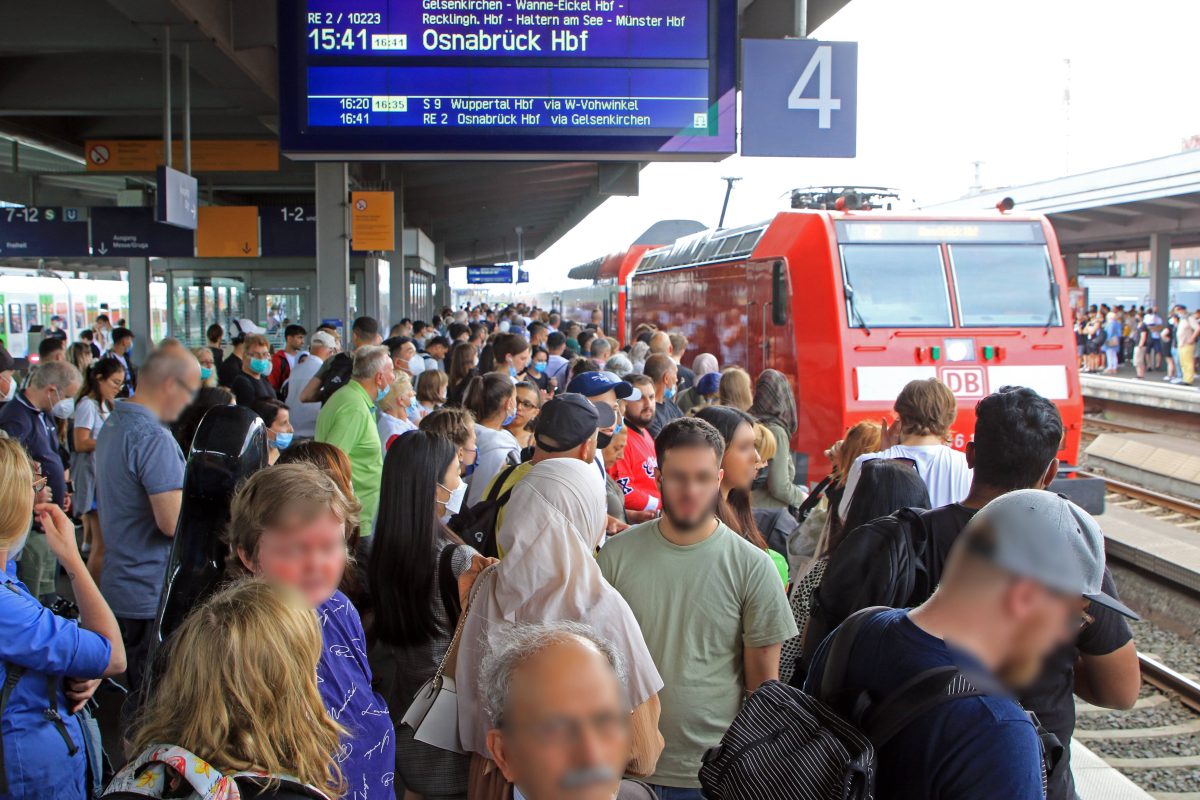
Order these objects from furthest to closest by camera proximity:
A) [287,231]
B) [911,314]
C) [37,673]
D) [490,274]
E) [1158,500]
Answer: [490,274] → [287,231] → [1158,500] → [911,314] → [37,673]

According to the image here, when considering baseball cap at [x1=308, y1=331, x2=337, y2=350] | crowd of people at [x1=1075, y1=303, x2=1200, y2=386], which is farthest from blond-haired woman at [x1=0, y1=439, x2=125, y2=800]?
crowd of people at [x1=1075, y1=303, x2=1200, y2=386]

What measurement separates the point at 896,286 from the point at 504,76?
4.35 meters

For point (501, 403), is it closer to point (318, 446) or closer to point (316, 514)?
point (318, 446)

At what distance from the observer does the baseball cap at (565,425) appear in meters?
3.50

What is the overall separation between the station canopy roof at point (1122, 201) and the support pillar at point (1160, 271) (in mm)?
304

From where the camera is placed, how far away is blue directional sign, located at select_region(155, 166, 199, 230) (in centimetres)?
1005

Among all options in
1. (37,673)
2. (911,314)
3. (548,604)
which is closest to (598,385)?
(548,604)

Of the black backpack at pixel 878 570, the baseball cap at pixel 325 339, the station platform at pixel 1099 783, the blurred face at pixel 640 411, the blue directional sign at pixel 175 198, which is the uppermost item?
the blue directional sign at pixel 175 198

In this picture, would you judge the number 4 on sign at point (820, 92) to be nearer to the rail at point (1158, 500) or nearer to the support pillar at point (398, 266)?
the rail at point (1158, 500)

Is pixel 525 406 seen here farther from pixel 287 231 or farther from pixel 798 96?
pixel 287 231

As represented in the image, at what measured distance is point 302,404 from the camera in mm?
7887

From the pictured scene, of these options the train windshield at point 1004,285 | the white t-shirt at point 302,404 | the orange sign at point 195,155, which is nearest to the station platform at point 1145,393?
the train windshield at point 1004,285

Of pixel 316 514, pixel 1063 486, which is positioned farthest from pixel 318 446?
pixel 1063 486

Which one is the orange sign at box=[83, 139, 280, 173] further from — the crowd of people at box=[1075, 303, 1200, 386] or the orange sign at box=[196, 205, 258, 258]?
the crowd of people at box=[1075, 303, 1200, 386]
